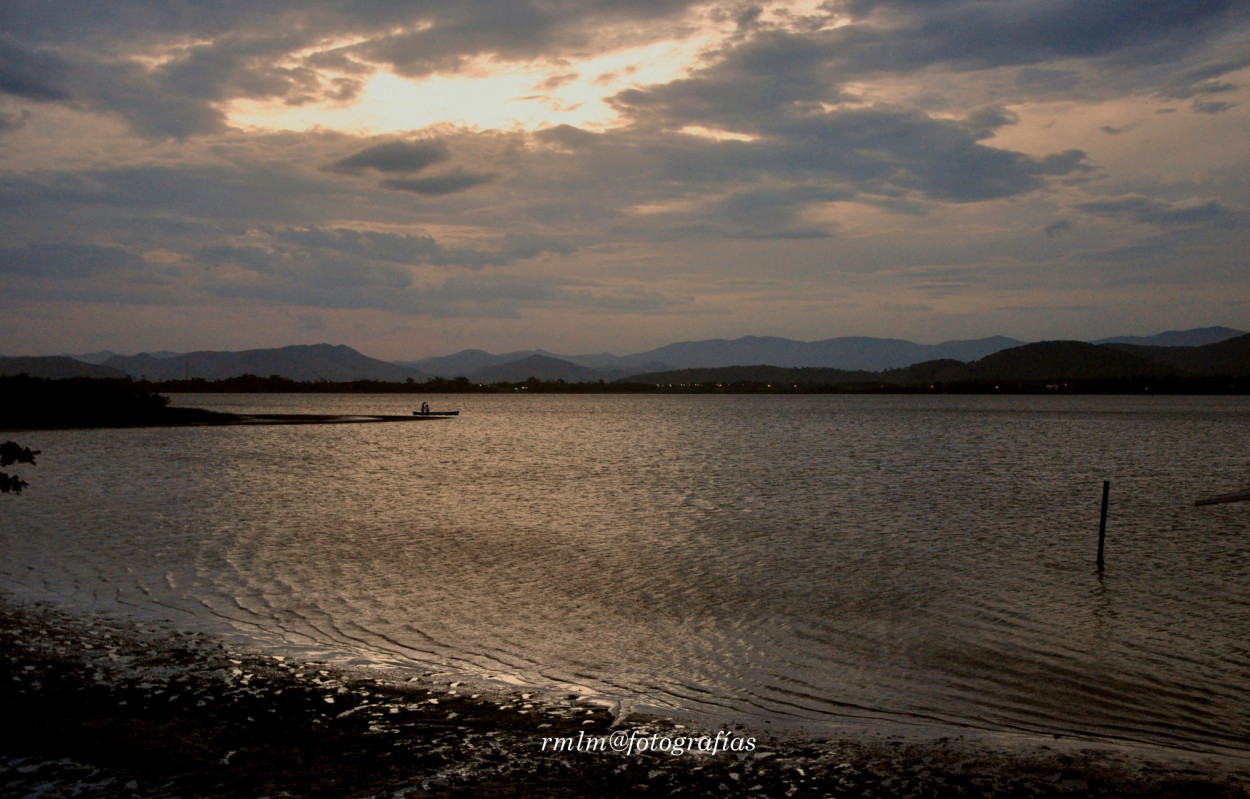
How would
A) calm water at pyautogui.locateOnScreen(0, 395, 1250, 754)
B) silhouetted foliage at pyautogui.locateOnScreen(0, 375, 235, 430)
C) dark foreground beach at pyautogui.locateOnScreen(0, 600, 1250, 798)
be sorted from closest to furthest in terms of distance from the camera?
dark foreground beach at pyautogui.locateOnScreen(0, 600, 1250, 798) < calm water at pyautogui.locateOnScreen(0, 395, 1250, 754) < silhouetted foliage at pyautogui.locateOnScreen(0, 375, 235, 430)

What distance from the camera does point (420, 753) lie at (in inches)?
350

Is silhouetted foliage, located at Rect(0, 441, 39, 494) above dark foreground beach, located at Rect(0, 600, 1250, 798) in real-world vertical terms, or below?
above

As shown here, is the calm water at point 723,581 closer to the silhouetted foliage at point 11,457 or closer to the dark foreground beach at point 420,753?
the dark foreground beach at point 420,753

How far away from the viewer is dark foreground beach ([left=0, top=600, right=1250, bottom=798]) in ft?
26.4

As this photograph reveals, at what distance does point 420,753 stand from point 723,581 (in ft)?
40.1

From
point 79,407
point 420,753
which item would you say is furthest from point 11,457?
point 79,407

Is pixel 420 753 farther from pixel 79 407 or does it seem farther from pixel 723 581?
pixel 79 407

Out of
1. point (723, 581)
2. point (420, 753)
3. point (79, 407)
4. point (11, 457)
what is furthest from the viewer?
point (79, 407)

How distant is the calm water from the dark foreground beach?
1534 millimetres

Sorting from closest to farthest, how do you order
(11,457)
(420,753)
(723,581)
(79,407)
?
(420,753) < (11,457) < (723,581) < (79,407)

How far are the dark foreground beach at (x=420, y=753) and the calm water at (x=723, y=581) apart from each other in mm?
1534

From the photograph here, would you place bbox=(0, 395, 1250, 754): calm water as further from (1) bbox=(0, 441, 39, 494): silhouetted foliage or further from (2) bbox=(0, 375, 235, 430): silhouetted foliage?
(2) bbox=(0, 375, 235, 430): silhouetted foliage

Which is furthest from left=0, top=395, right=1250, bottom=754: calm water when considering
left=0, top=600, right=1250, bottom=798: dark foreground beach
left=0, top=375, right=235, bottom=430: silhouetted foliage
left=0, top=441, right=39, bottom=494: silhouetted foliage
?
left=0, top=375, right=235, bottom=430: silhouetted foliage

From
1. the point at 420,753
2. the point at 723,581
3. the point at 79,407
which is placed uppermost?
the point at 79,407
